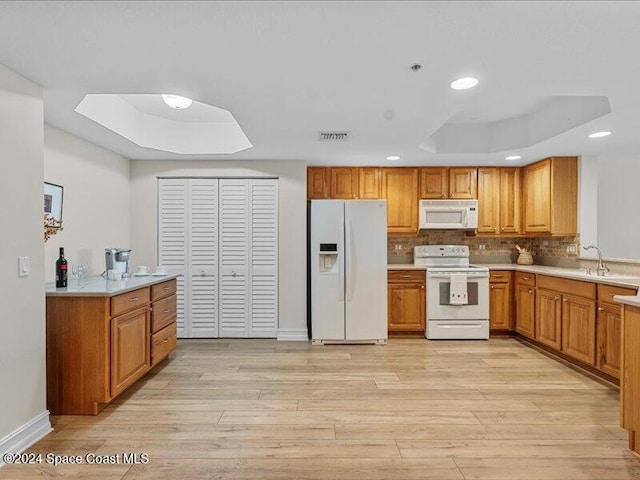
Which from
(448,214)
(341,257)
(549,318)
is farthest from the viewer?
(448,214)

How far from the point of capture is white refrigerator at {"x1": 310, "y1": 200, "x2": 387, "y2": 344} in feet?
14.6

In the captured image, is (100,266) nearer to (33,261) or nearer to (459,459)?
(33,261)

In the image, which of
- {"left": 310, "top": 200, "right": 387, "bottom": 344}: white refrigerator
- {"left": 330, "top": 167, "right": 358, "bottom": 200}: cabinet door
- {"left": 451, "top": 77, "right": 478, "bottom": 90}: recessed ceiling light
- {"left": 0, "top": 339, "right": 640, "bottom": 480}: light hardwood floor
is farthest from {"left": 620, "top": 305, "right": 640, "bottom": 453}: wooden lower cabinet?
{"left": 330, "top": 167, "right": 358, "bottom": 200}: cabinet door

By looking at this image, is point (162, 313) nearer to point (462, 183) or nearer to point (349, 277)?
point (349, 277)

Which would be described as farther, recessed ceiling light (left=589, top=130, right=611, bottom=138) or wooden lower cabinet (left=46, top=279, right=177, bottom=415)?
recessed ceiling light (left=589, top=130, right=611, bottom=138)

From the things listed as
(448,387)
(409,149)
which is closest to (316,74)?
(409,149)

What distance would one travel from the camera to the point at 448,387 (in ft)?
10.4

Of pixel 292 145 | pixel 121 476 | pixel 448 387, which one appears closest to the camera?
pixel 121 476

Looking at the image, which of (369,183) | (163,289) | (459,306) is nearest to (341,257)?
(369,183)

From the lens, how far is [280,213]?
15.2ft

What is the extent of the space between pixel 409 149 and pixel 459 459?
301cm

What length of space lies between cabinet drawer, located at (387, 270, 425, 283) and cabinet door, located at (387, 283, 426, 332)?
0.05 meters

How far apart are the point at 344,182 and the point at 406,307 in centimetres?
185

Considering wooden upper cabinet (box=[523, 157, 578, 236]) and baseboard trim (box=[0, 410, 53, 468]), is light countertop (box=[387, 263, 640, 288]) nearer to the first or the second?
wooden upper cabinet (box=[523, 157, 578, 236])
